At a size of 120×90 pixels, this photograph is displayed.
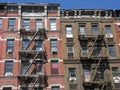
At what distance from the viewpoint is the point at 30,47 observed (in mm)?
40156

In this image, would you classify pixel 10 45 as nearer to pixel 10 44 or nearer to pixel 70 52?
pixel 10 44

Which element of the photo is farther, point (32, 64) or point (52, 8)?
point (52, 8)

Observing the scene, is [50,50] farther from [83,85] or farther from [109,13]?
[109,13]

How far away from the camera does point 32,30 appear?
134 ft

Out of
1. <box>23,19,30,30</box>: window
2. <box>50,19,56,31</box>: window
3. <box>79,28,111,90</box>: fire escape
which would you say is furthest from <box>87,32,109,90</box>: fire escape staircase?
<box>23,19,30,30</box>: window

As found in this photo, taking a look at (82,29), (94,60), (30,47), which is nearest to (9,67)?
(30,47)

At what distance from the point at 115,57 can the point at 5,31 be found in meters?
15.2

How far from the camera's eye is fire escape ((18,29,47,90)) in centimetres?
3766

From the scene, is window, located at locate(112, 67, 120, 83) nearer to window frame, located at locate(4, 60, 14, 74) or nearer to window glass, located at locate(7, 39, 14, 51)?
window frame, located at locate(4, 60, 14, 74)

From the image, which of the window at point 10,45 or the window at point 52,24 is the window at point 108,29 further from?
the window at point 10,45

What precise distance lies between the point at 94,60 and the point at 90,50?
1.60 m

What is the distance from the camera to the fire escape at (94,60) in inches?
1476

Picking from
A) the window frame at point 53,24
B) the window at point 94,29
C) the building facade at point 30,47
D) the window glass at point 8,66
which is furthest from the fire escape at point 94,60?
the window glass at point 8,66

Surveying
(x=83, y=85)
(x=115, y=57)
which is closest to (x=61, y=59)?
(x=83, y=85)
